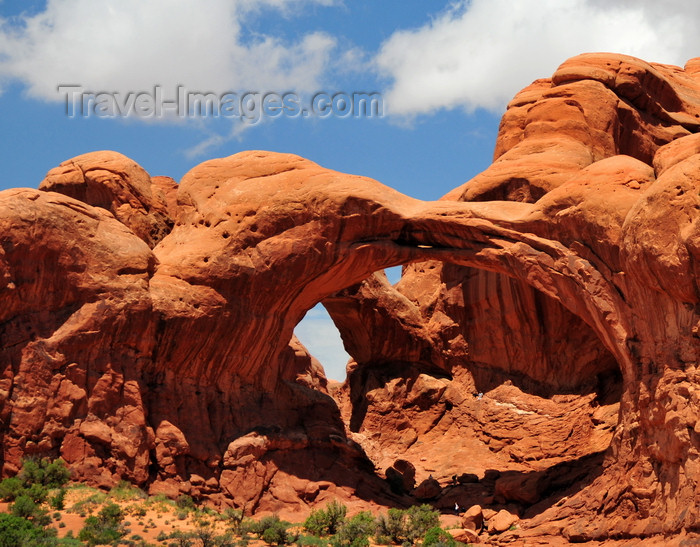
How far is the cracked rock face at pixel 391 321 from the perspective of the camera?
70.1 feet

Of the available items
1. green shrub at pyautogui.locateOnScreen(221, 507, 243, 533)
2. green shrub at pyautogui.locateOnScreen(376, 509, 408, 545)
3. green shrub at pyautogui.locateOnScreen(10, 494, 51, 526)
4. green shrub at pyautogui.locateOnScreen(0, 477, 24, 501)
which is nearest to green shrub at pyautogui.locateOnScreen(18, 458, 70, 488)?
green shrub at pyautogui.locateOnScreen(0, 477, 24, 501)

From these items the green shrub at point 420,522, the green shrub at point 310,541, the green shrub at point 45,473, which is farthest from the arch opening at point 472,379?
the green shrub at point 45,473

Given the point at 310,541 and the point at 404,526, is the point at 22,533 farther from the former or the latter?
the point at 404,526

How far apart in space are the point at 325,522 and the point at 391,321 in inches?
446

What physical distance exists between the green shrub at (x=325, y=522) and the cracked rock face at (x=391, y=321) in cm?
226

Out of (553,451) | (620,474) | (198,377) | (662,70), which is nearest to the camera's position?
(620,474)

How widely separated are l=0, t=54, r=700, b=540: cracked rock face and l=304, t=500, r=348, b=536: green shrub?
2262 millimetres

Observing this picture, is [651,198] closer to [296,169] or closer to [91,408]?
[296,169]

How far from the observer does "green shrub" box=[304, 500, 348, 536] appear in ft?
72.9

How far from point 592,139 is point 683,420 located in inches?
538

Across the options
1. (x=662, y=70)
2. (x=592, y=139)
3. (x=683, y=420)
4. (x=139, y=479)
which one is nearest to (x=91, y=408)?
(x=139, y=479)

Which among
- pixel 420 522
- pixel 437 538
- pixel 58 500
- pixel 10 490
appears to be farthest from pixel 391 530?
pixel 10 490

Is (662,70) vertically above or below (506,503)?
above

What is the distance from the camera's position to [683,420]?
63.9 ft
